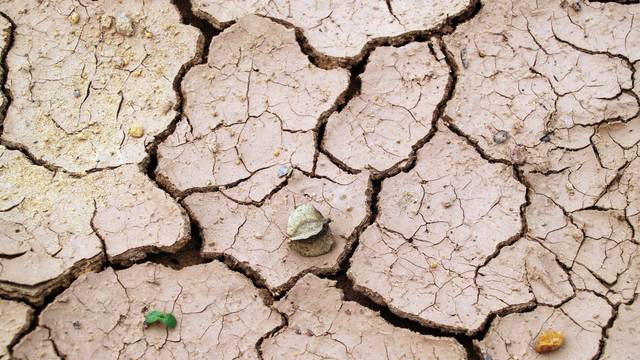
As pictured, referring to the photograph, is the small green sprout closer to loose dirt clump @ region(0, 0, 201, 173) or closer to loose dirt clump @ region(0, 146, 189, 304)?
loose dirt clump @ region(0, 146, 189, 304)

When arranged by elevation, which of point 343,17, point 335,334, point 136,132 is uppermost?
point 343,17

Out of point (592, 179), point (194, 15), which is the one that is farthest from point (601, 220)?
point (194, 15)

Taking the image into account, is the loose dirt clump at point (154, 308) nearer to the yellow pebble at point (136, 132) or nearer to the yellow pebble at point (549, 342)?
the yellow pebble at point (136, 132)

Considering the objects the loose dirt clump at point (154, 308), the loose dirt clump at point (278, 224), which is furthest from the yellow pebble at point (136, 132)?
the loose dirt clump at point (154, 308)

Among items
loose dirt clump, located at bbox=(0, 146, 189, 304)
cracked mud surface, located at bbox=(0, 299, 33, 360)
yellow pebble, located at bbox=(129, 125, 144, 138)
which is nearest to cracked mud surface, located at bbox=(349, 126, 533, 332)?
loose dirt clump, located at bbox=(0, 146, 189, 304)

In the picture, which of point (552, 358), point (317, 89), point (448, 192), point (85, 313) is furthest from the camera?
point (317, 89)

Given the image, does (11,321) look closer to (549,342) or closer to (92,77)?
(92,77)

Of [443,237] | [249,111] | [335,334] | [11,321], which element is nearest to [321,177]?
[249,111]

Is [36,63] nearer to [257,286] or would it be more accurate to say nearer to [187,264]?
[187,264]
